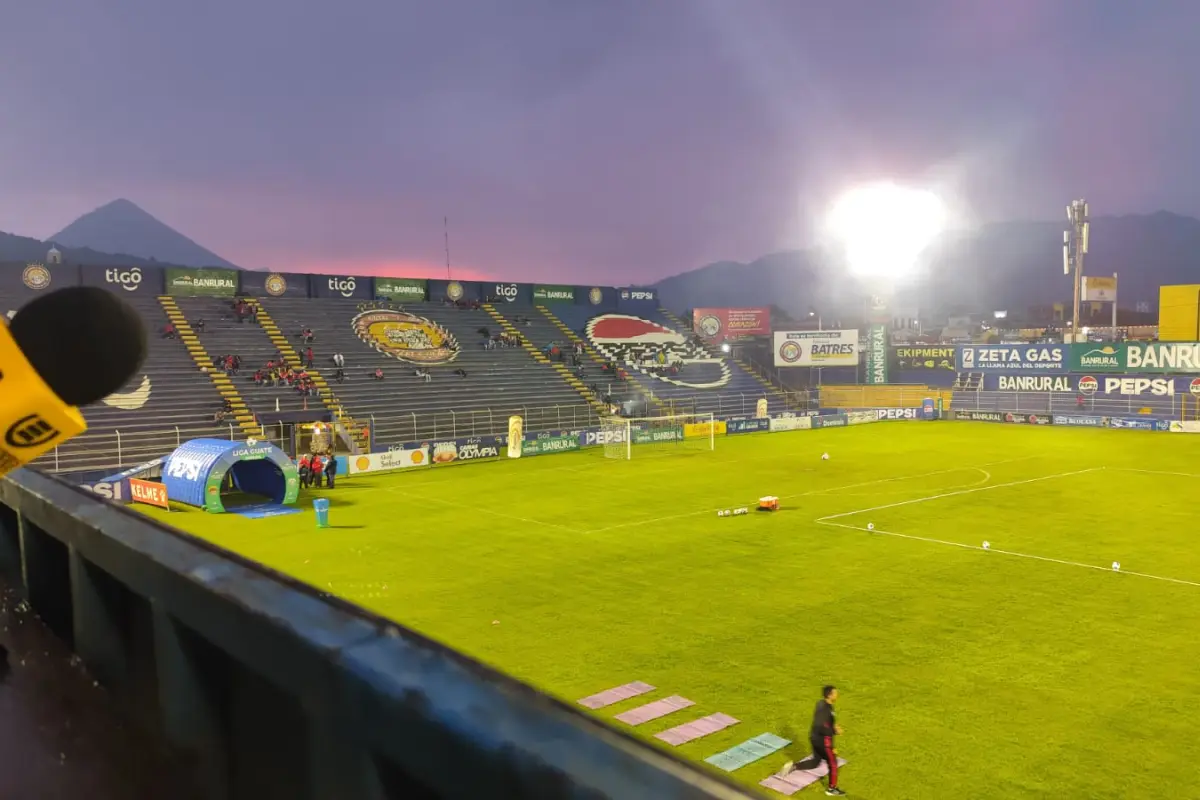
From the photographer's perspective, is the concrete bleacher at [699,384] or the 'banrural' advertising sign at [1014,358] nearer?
the 'banrural' advertising sign at [1014,358]

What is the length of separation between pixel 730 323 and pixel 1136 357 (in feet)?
110

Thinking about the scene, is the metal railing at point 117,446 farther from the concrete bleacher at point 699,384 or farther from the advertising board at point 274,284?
the concrete bleacher at point 699,384

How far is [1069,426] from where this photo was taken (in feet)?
180

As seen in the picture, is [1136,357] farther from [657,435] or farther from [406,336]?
[406,336]

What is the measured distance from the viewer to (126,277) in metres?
48.7

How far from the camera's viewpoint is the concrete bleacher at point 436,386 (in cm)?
4584

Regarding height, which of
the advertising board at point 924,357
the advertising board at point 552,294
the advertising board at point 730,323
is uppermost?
the advertising board at point 552,294

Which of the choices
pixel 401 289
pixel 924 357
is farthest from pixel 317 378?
pixel 924 357

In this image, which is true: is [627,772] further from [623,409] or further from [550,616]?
[623,409]

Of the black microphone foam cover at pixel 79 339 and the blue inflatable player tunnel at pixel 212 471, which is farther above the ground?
the black microphone foam cover at pixel 79 339

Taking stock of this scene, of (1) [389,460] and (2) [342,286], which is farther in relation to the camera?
(2) [342,286]

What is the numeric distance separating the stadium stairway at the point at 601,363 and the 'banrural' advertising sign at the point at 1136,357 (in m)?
29.6

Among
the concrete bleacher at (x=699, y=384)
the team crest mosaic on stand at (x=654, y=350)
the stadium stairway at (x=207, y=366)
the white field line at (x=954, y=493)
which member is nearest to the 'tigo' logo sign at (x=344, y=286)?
the stadium stairway at (x=207, y=366)

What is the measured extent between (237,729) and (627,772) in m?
1.60
